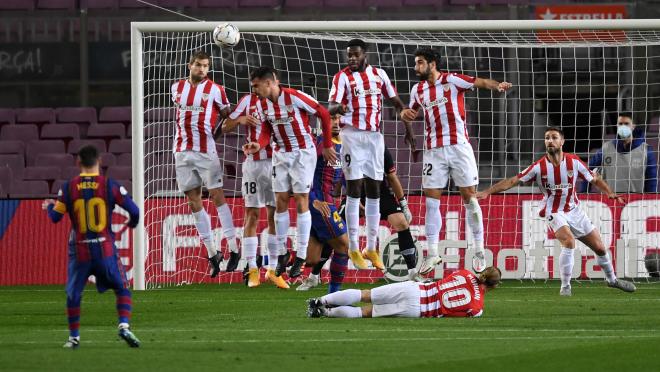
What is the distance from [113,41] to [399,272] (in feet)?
25.4

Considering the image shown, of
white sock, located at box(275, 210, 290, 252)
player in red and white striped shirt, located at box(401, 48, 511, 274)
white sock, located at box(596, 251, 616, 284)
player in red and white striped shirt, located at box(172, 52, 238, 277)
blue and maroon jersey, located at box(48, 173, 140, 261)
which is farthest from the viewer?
player in red and white striped shirt, located at box(172, 52, 238, 277)

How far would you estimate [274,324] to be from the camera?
11.1 metres

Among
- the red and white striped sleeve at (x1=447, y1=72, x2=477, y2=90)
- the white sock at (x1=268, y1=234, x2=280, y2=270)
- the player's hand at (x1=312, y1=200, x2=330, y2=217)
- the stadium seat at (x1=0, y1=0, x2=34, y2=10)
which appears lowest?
the white sock at (x1=268, y1=234, x2=280, y2=270)

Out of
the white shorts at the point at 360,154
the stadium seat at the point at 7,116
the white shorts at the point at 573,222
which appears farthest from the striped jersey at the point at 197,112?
the stadium seat at the point at 7,116

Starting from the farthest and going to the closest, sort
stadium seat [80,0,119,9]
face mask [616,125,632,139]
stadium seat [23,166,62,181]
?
stadium seat [80,0,119,9] → stadium seat [23,166,62,181] → face mask [616,125,632,139]

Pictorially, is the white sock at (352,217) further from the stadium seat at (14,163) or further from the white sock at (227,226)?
the stadium seat at (14,163)

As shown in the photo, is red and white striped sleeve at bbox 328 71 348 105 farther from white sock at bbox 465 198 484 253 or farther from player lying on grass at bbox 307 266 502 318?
player lying on grass at bbox 307 266 502 318

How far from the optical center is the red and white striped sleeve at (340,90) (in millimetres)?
14414

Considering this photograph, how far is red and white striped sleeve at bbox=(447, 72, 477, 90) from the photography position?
14.4 metres

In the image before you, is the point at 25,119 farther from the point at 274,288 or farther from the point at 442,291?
the point at 442,291

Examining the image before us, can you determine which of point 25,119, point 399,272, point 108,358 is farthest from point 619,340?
point 25,119

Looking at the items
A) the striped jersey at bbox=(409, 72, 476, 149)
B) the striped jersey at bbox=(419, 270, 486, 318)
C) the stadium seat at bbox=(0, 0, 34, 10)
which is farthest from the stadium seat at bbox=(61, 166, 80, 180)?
the striped jersey at bbox=(419, 270, 486, 318)

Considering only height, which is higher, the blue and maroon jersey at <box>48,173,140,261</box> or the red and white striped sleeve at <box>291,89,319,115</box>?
the red and white striped sleeve at <box>291,89,319,115</box>

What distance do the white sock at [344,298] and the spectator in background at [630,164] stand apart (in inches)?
290
